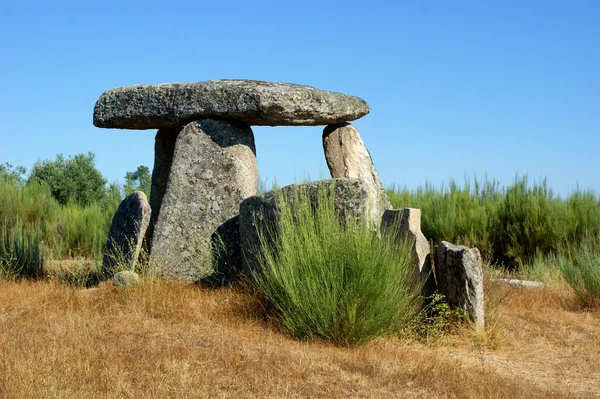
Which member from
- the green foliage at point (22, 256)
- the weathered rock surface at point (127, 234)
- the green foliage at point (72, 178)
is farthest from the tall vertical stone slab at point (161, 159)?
the green foliage at point (72, 178)

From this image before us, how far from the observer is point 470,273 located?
23.1 ft

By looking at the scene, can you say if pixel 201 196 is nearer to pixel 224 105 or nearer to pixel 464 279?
pixel 224 105

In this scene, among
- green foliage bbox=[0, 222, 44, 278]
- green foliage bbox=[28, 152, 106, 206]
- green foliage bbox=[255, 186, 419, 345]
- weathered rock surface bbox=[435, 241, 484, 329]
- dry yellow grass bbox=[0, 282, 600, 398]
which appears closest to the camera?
dry yellow grass bbox=[0, 282, 600, 398]

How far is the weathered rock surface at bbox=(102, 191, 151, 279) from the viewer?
9.30m

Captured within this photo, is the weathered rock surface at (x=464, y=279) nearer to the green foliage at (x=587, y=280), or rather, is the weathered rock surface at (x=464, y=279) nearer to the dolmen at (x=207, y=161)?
the dolmen at (x=207, y=161)

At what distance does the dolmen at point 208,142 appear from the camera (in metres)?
9.09

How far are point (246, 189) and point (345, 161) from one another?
62.2 inches

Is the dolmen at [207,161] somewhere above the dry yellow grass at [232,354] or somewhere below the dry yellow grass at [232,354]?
above

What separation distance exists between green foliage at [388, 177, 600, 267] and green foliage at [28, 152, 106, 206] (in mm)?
8783

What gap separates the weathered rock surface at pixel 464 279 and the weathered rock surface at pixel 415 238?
0.20m

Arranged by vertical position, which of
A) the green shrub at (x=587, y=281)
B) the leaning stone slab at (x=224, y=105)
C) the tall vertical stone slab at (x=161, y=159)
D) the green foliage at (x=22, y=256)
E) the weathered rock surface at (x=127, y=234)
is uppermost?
the leaning stone slab at (x=224, y=105)

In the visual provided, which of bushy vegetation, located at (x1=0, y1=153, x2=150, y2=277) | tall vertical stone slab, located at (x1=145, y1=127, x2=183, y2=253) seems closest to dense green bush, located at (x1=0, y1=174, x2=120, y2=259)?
bushy vegetation, located at (x1=0, y1=153, x2=150, y2=277)

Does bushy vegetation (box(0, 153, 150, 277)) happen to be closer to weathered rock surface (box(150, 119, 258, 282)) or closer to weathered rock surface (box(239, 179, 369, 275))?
weathered rock surface (box(150, 119, 258, 282))

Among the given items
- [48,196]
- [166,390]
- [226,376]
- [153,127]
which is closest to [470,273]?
[226,376]
